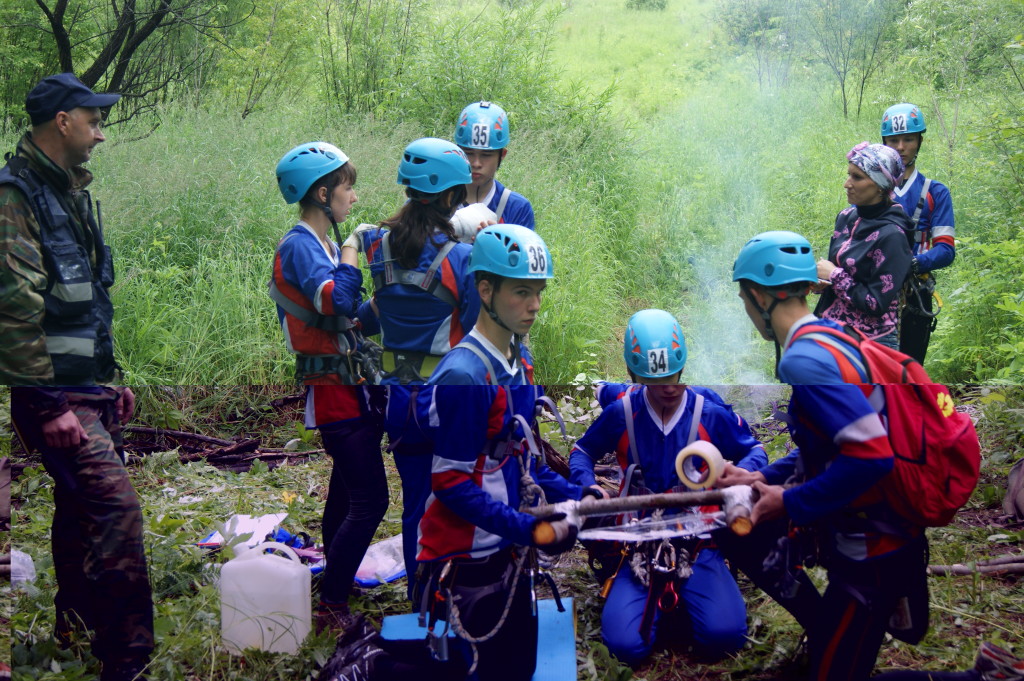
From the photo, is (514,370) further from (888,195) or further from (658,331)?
(888,195)

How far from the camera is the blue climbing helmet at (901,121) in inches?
170

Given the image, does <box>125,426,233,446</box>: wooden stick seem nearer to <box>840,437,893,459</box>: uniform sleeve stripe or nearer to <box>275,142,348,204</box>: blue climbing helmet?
<box>275,142,348,204</box>: blue climbing helmet

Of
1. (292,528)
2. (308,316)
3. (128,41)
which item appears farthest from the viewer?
(128,41)

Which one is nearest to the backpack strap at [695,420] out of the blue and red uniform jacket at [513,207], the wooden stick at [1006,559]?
the wooden stick at [1006,559]

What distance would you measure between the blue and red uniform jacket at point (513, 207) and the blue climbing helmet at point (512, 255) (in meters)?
1.37

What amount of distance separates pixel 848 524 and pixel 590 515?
77cm

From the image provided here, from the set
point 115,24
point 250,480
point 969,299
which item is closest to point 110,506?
point 250,480

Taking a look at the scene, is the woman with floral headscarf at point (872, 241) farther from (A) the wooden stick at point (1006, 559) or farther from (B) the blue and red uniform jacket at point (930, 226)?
(A) the wooden stick at point (1006, 559)

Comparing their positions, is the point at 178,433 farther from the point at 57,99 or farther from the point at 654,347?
the point at 654,347

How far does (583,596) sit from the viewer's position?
285 centimetres

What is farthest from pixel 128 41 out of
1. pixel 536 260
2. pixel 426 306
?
pixel 536 260

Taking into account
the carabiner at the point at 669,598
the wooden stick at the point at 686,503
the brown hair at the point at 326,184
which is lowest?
the carabiner at the point at 669,598

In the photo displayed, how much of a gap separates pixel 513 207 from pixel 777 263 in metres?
1.78

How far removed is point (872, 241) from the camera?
3.84 metres
